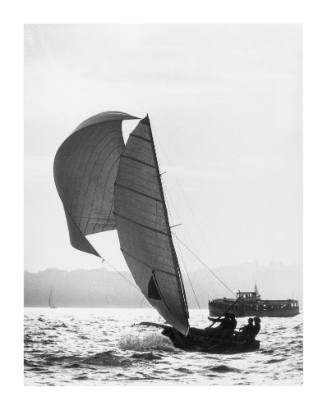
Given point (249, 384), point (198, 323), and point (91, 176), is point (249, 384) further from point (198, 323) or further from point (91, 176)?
point (91, 176)

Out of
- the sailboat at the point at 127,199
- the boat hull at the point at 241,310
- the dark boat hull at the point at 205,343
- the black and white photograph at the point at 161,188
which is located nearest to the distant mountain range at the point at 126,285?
the black and white photograph at the point at 161,188

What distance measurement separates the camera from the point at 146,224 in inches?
412

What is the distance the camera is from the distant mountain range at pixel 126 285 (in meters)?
10.2

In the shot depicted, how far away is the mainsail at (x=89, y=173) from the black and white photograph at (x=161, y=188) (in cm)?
2

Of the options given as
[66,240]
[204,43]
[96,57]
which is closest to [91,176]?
[66,240]

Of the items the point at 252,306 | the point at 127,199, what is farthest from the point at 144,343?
the point at 127,199

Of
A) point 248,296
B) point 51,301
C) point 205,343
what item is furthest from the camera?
point 248,296

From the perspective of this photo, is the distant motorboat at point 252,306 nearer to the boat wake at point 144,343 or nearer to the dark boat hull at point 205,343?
the dark boat hull at point 205,343

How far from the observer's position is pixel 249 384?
9.86 metres

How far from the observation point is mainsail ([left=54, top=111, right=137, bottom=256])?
1026 centimetres

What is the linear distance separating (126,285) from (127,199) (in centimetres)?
123

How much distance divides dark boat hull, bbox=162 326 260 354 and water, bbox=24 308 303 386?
0.07m

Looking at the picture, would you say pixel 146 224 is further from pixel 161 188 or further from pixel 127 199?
pixel 161 188

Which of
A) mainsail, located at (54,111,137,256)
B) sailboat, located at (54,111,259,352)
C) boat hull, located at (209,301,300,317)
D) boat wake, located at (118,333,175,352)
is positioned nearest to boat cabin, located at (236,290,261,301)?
boat hull, located at (209,301,300,317)
